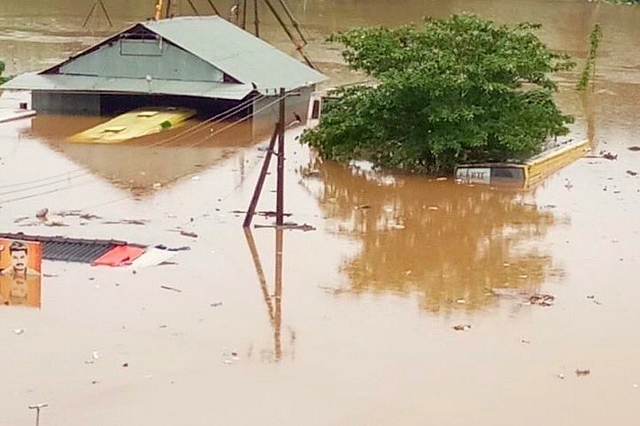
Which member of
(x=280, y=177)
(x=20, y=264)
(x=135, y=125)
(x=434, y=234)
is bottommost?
(x=20, y=264)

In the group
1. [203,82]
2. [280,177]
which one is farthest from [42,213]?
[203,82]

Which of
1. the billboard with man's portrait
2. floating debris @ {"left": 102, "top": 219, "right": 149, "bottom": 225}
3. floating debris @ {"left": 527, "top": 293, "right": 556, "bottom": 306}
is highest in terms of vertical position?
floating debris @ {"left": 102, "top": 219, "right": 149, "bottom": 225}

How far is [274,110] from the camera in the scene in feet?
80.0

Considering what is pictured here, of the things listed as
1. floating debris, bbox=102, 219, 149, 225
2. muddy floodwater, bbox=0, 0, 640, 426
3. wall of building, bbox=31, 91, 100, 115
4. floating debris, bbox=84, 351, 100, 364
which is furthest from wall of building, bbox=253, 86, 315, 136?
floating debris, bbox=84, 351, 100, 364

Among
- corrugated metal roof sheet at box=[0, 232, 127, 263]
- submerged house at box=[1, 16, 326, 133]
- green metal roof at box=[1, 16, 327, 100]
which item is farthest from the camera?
submerged house at box=[1, 16, 326, 133]

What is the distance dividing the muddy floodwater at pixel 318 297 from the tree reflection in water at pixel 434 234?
43 mm

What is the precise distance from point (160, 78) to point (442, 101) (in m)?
7.06

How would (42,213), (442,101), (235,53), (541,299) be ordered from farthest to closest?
(235,53) → (442,101) → (42,213) → (541,299)

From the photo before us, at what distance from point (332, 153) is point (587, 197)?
4.32 metres

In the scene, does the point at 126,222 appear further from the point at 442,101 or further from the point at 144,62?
the point at 144,62

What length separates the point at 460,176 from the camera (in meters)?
18.5

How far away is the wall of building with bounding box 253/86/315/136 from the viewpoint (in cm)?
2307

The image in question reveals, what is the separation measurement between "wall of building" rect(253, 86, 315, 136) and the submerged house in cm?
3

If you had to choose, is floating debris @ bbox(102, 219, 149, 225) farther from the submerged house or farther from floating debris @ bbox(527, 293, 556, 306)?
the submerged house
